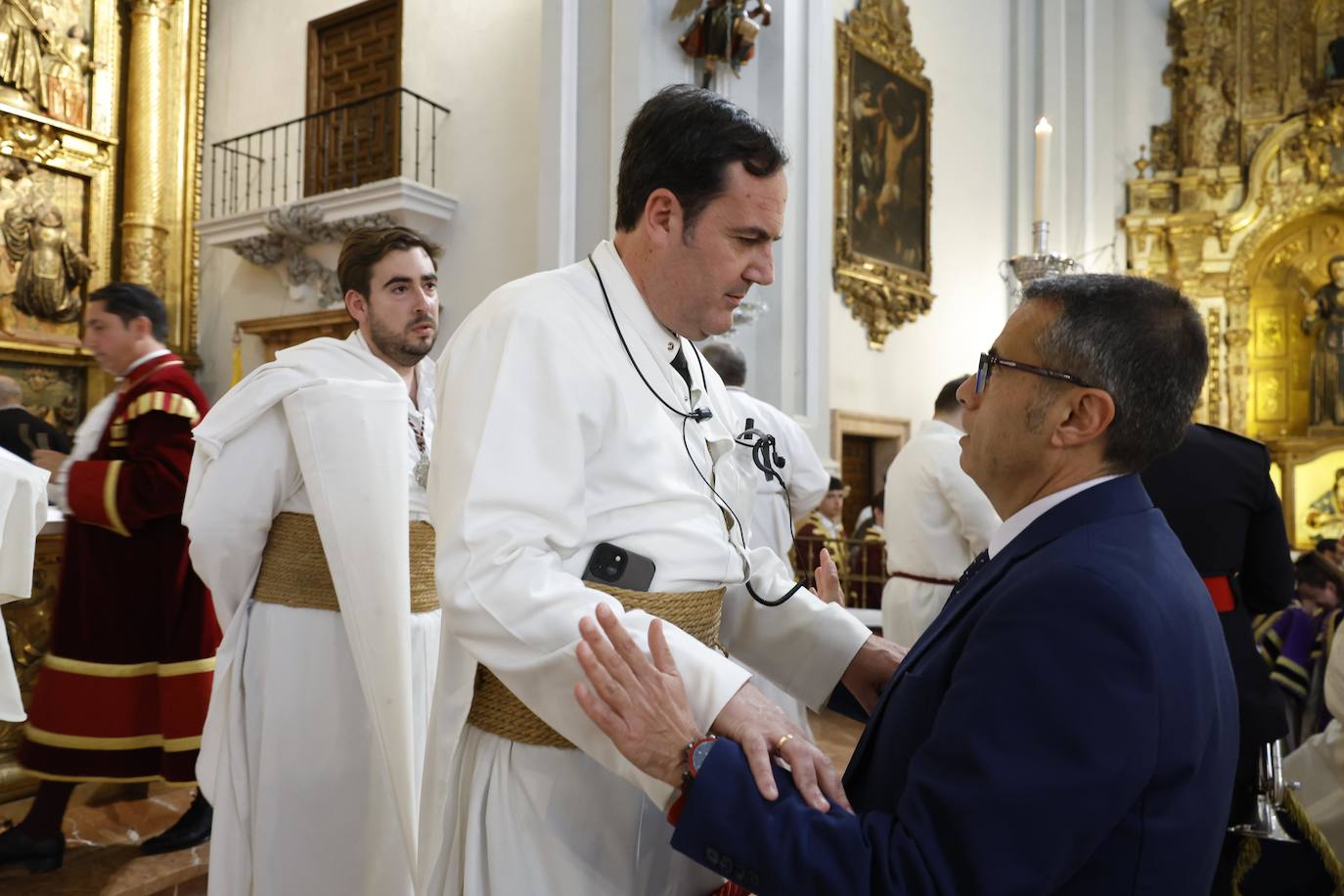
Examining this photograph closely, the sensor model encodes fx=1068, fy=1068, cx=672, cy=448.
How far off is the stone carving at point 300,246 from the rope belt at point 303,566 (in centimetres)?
670

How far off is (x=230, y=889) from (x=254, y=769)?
27 cm

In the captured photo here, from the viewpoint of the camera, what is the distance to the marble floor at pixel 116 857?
10.7ft

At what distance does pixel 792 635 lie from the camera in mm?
1782

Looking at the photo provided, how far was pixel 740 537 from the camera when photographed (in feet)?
5.61

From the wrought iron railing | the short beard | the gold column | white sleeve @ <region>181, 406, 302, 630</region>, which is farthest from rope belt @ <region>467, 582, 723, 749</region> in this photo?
the gold column

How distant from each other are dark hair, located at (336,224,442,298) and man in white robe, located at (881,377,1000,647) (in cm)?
228

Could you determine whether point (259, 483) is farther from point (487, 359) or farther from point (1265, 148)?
point (1265, 148)

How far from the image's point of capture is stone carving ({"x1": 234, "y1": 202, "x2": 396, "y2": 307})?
365 inches

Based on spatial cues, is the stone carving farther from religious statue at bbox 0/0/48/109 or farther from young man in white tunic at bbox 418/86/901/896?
young man in white tunic at bbox 418/86/901/896

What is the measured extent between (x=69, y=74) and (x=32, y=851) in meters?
9.12

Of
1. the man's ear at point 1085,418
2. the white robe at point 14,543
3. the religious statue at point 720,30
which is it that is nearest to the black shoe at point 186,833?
the white robe at point 14,543

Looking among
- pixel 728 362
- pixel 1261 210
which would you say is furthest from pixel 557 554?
pixel 1261 210

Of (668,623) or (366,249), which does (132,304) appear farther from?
(668,623)

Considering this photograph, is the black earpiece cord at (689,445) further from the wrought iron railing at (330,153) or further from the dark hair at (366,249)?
the wrought iron railing at (330,153)
